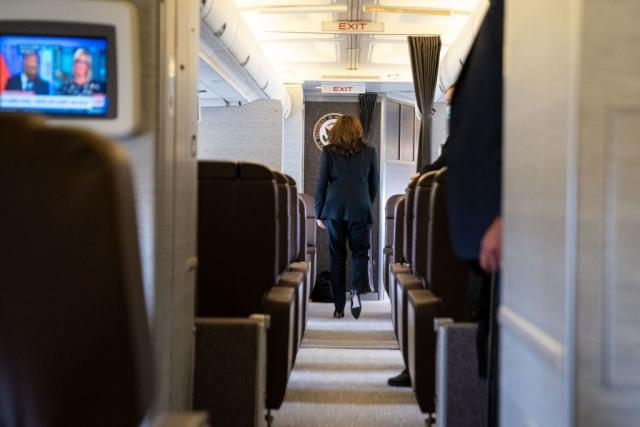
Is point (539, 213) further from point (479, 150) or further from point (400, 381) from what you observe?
point (400, 381)

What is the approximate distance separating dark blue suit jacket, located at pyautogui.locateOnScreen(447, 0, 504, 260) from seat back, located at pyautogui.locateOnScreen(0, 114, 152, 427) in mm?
1136

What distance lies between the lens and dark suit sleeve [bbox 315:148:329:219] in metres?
6.38

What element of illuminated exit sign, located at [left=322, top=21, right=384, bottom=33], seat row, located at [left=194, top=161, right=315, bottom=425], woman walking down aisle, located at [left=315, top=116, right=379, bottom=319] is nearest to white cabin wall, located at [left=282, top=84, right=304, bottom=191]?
illuminated exit sign, located at [left=322, top=21, right=384, bottom=33]

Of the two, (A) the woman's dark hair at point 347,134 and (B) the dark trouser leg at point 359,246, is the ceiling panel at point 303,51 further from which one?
(B) the dark trouser leg at point 359,246

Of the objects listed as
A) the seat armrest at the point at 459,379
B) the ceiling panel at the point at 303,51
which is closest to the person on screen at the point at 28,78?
the seat armrest at the point at 459,379

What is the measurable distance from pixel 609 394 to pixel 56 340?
0.97 m

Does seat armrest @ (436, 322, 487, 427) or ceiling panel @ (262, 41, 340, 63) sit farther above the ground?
ceiling panel @ (262, 41, 340, 63)

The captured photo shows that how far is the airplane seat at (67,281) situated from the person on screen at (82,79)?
0.95 meters

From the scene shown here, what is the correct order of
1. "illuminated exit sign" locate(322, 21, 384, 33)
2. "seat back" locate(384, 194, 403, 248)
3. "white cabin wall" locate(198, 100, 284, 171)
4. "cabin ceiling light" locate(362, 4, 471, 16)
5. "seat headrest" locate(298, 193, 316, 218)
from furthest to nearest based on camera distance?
"white cabin wall" locate(198, 100, 284, 171) → "seat headrest" locate(298, 193, 316, 218) → "seat back" locate(384, 194, 403, 248) → "illuminated exit sign" locate(322, 21, 384, 33) → "cabin ceiling light" locate(362, 4, 471, 16)

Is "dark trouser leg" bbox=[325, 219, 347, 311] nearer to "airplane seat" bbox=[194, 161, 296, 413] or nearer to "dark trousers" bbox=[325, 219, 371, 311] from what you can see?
"dark trousers" bbox=[325, 219, 371, 311]

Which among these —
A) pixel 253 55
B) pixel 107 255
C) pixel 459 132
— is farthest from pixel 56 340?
pixel 253 55

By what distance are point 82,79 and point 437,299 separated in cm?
189

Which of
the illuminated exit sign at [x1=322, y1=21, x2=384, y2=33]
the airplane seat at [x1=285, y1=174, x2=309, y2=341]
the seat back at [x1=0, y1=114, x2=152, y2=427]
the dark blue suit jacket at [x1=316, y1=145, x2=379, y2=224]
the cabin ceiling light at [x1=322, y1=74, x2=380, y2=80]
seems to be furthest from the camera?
the cabin ceiling light at [x1=322, y1=74, x2=380, y2=80]

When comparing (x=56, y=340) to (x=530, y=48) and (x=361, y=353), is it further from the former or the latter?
(x=361, y=353)
